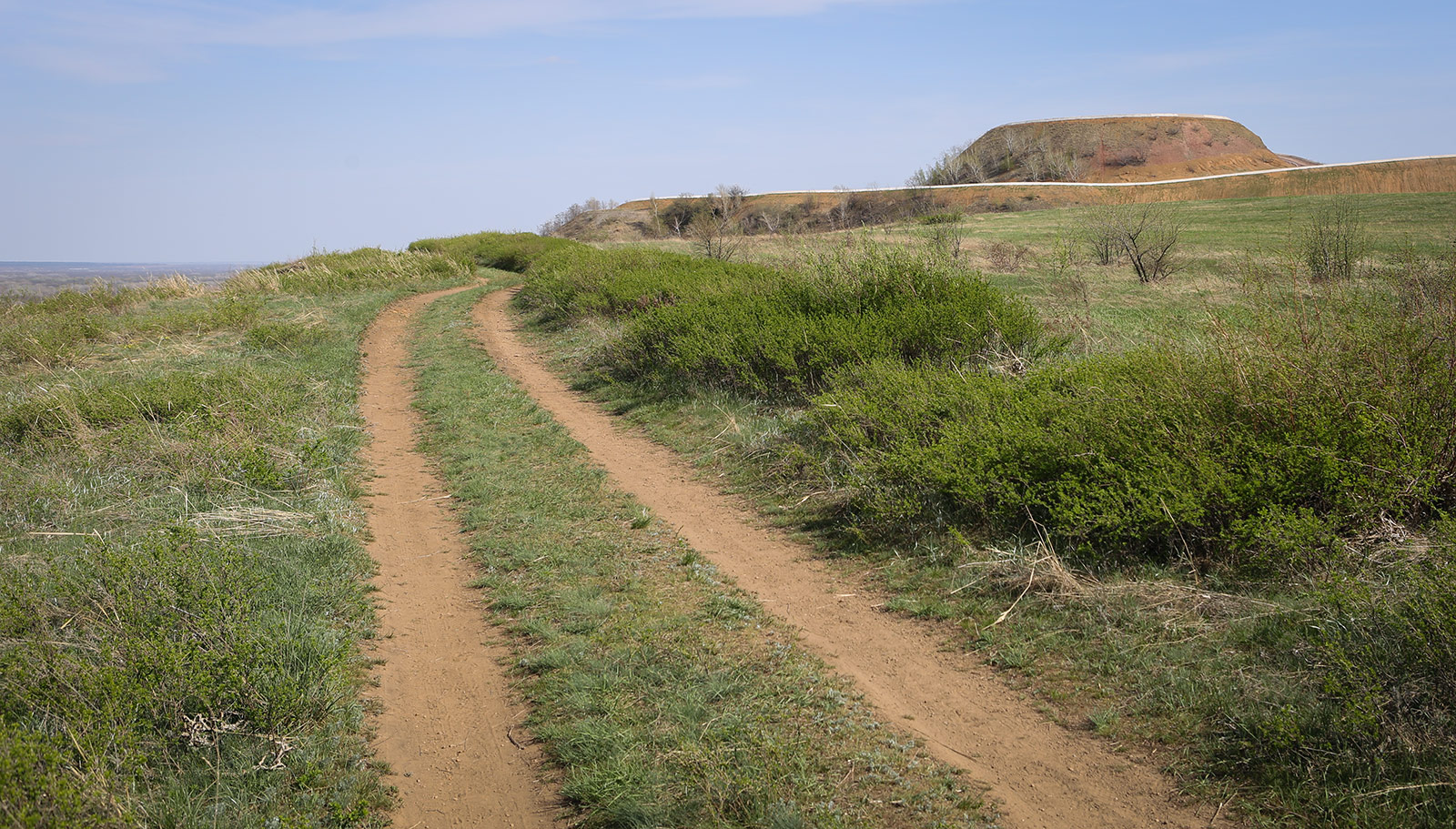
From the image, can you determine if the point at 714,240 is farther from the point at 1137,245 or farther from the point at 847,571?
the point at 847,571

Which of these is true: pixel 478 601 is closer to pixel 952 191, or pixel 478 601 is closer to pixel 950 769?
pixel 950 769

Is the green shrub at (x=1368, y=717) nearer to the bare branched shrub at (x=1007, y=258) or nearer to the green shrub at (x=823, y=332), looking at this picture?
the green shrub at (x=823, y=332)

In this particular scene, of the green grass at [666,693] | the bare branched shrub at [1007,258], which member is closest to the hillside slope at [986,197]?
the bare branched shrub at [1007,258]

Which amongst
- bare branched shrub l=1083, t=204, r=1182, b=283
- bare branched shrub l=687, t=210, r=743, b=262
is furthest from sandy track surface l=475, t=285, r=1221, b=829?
bare branched shrub l=687, t=210, r=743, b=262

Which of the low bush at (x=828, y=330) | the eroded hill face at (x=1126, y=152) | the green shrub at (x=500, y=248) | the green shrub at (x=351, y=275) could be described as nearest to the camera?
the low bush at (x=828, y=330)

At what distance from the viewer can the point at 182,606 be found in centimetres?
397

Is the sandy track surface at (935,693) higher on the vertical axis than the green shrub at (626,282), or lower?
lower

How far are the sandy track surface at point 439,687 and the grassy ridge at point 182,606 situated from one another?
153 mm

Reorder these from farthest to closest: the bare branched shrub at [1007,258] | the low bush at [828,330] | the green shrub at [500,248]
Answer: the green shrub at [500,248] < the bare branched shrub at [1007,258] < the low bush at [828,330]

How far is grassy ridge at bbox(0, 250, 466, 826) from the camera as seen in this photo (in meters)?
2.99

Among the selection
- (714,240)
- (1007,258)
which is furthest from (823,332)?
(714,240)

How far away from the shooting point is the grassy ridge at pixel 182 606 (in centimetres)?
299

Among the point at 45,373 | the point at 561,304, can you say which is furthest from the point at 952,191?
the point at 45,373

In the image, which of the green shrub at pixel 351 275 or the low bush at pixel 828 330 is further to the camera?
the green shrub at pixel 351 275
